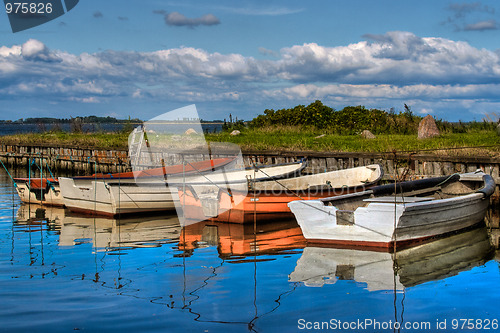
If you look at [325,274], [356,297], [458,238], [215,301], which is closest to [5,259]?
[215,301]

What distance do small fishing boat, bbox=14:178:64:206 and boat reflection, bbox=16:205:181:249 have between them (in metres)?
0.44

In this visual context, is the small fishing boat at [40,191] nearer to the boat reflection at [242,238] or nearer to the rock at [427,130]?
the boat reflection at [242,238]

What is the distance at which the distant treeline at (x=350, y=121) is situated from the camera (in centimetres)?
2919

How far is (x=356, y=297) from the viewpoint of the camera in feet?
27.8

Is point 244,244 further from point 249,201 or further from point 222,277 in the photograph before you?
point 222,277

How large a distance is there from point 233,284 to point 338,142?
17014 millimetres

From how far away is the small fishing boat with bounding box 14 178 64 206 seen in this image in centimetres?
1933

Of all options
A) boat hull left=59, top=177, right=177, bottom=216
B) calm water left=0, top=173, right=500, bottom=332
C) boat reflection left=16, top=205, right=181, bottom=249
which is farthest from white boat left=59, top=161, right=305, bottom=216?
calm water left=0, top=173, right=500, bottom=332

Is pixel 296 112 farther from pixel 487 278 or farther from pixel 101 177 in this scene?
pixel 487 278

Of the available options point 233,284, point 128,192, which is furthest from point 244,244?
point 128,192

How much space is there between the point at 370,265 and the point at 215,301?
359 cm

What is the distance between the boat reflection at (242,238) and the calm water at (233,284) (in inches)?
1.2
